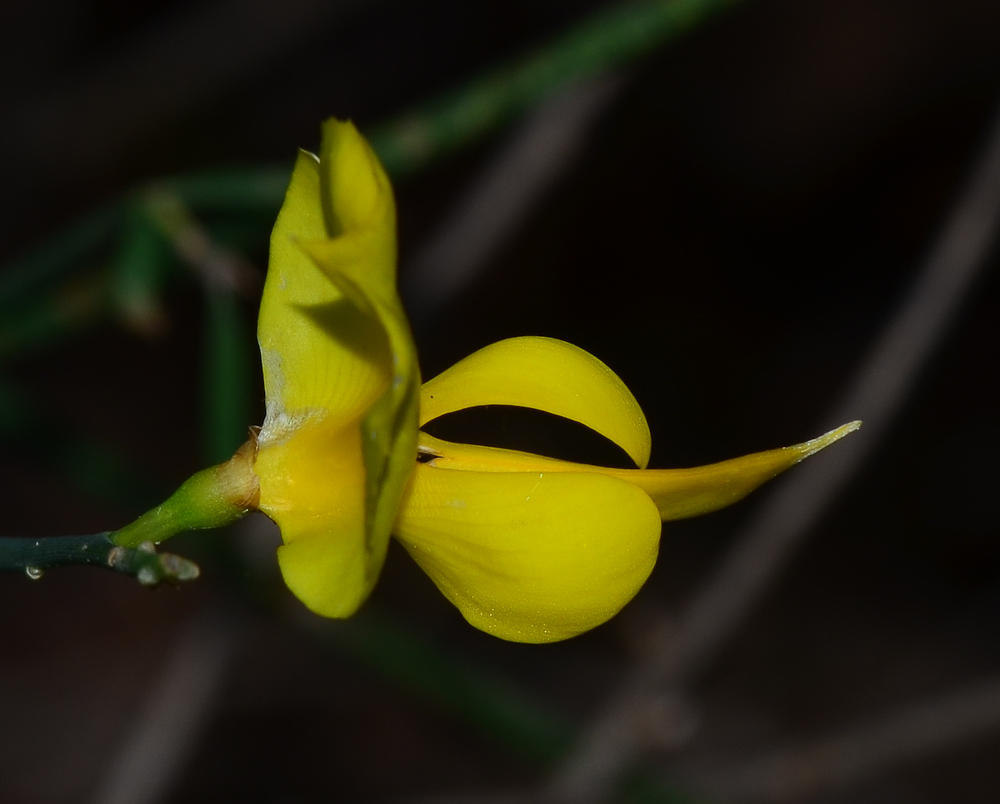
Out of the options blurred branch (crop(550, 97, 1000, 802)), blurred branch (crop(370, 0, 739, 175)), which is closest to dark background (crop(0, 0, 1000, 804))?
blurred branch (crop(550, 97, 1000, 802))

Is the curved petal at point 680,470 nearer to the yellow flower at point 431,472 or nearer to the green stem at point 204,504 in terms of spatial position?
the yellow flower at point 431,472

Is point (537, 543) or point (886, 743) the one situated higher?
point (537, 543)

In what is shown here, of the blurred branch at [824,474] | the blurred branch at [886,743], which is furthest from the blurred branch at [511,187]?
the blurred branch at [886,743]

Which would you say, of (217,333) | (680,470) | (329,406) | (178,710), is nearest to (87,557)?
(329,406)

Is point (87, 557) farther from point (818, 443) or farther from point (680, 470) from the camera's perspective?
point (818, 443)

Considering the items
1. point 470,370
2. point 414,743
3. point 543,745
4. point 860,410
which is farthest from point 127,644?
point 470,370

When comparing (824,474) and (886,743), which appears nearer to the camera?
(824,474)
